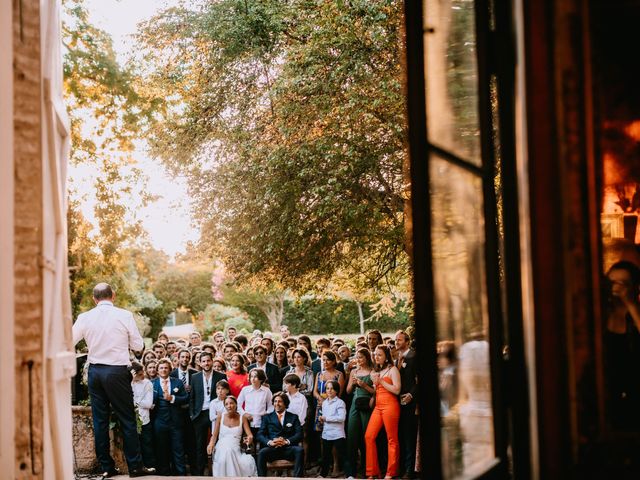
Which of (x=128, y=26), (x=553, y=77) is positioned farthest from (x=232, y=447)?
(x=128, y=26)

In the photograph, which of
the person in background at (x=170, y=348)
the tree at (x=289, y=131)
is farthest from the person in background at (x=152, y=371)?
the tree at (x=289, y=131)

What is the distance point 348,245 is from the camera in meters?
12.7

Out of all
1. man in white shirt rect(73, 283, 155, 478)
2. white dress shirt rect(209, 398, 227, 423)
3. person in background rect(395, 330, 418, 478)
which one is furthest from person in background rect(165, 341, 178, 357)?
person in background rect(395, 330, 418, 478)

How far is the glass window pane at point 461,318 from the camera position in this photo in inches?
117

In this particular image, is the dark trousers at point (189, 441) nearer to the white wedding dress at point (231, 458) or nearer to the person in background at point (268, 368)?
the white wedding dress at point (231, 458)

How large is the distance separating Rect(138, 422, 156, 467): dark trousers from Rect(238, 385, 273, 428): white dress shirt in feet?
3.86

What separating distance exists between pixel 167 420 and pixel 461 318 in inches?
271

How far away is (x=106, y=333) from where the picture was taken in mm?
7715

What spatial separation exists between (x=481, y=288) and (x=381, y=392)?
5625mm

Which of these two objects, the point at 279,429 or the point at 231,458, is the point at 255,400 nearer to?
the point at 279,429

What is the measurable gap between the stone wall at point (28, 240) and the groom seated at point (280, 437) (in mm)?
5045

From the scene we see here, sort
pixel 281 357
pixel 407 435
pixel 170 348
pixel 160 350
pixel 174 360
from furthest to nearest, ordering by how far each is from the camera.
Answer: pixel 170 348 < pixel 160 350 < pixel 174 360 < pixel 281 357 < pixel 407 435

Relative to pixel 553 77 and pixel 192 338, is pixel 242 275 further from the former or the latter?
pixel 553 77

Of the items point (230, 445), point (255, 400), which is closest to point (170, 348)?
point (255, 400)
